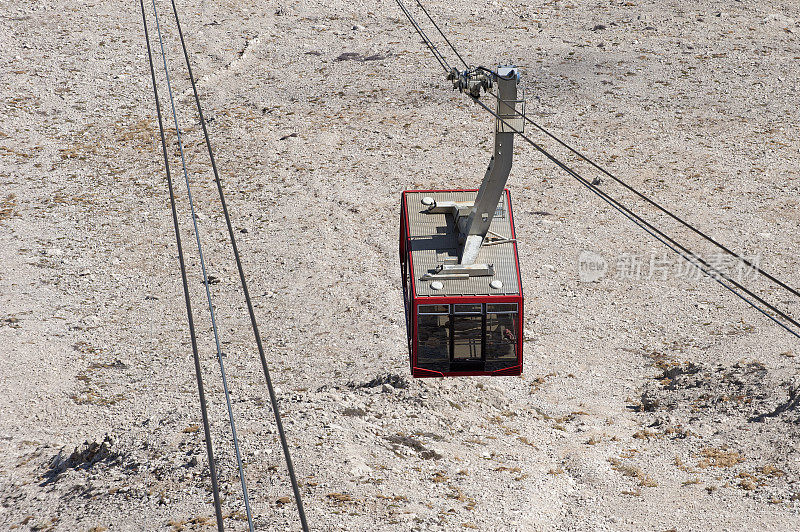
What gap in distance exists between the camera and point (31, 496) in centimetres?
1400

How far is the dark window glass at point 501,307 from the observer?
14492mm

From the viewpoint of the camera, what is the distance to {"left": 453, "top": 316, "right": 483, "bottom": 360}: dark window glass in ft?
47.9

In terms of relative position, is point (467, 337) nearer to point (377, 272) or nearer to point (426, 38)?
point (377, 272)

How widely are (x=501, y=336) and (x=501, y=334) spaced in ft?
0.13

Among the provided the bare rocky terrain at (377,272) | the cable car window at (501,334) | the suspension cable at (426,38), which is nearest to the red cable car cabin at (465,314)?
the cable car window at (501,334)

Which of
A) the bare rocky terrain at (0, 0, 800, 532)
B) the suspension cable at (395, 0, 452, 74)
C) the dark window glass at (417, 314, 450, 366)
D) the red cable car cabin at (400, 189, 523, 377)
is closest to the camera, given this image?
the bare rocky terrain at (0, 0, 800, 532)

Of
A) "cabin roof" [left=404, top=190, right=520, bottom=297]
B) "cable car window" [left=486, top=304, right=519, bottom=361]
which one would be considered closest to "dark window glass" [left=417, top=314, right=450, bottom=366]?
"cabin roof" [left=404, top=190, right=520, bottom=297]

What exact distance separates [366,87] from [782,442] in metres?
19.3

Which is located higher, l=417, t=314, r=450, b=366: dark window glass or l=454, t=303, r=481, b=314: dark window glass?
l=454, t=303, r=481, b=314: dark window glass

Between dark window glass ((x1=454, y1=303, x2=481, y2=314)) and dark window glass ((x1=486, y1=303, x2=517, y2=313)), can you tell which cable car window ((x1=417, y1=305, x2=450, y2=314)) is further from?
dark window glass ((x1=486, y1=303, x2=517, y2=313))

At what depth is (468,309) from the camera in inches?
572

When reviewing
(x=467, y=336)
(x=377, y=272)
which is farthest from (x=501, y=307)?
(x=377, y=272)

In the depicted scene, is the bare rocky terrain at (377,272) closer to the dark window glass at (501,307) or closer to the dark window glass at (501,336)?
the dark window glass at (501,336)

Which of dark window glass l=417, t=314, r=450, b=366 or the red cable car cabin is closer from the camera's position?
the red cable car cabin
